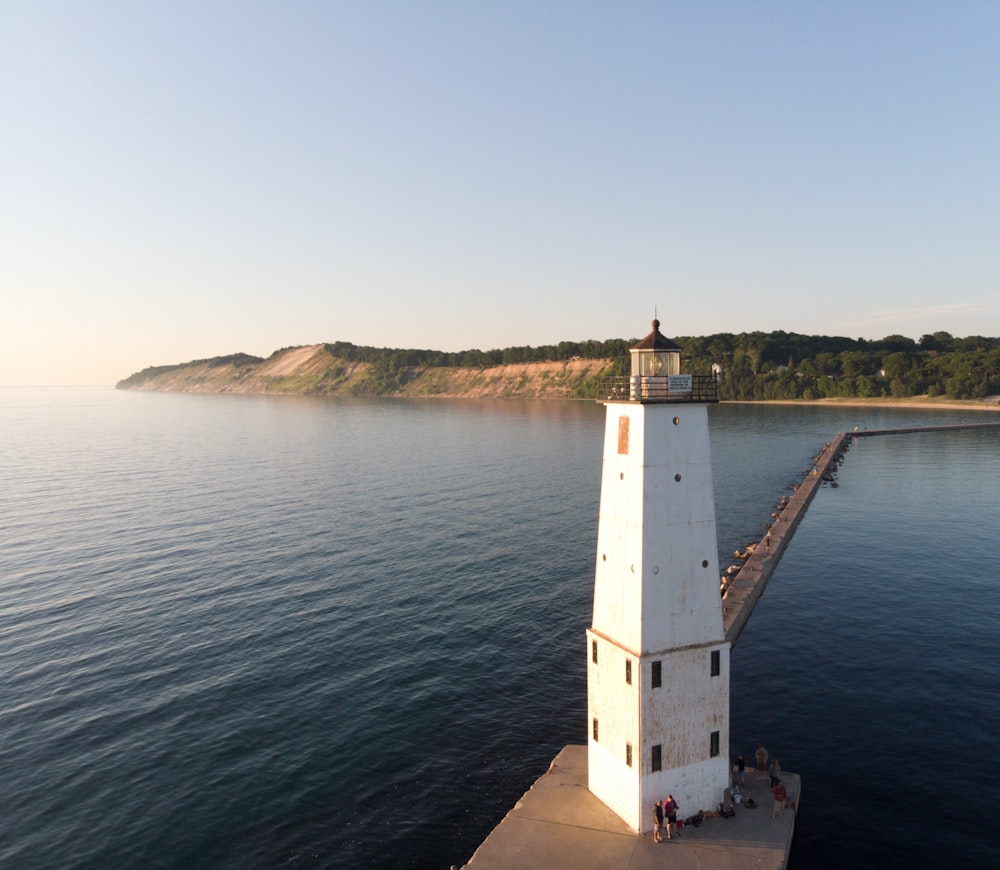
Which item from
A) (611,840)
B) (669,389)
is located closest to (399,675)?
(611,840)

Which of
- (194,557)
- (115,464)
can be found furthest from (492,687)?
(115,464)

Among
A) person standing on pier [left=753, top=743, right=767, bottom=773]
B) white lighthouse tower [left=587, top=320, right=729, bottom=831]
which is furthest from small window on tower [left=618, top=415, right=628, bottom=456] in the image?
person standing on pier [left=753, top=743, right=767, bottom=773]

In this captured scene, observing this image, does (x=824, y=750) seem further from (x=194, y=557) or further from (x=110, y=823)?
(x=194, y=557)

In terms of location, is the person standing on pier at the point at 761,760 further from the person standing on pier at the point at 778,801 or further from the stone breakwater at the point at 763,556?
the stone breakwater at the point at 763,556

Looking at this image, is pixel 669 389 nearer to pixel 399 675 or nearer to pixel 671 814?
pixel 671 814

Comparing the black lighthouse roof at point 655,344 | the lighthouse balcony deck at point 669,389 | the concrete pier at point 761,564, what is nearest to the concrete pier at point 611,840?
the concrete pier at point 761,564

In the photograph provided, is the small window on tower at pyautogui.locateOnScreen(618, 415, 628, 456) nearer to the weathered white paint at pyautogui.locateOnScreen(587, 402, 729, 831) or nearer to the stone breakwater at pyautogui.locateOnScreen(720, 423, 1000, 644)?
the weathered white paint at pyautogui.locateOnScreen(587, 402, 729, 831)
